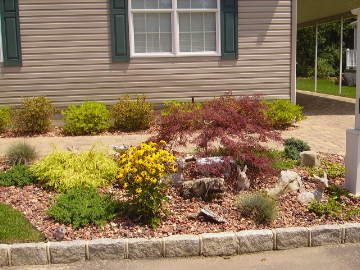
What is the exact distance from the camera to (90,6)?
1040 cm

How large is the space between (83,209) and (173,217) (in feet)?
2.81

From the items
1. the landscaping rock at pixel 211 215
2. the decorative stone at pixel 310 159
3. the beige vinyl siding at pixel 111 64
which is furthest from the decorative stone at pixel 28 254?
the beige vinyl siding at pixel 111 64

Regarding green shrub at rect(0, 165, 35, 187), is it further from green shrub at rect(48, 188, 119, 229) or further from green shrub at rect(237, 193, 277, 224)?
green shrub at rect(237, 193, 277, 224)

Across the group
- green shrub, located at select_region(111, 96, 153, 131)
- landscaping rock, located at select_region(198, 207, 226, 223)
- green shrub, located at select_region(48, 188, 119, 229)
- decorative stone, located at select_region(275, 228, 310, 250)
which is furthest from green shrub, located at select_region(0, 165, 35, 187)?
green shrub, located at select_region(111, 96, 153, 131)

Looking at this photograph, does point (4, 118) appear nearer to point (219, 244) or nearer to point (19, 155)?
point (19, 155)

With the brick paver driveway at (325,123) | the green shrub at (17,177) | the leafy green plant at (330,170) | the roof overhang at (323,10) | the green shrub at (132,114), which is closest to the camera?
the green shrub at (17,177)

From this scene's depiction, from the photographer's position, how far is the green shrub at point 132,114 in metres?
10.0

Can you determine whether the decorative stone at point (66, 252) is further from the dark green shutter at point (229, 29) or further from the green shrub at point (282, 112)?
the dark green shutter at point (229, 29)

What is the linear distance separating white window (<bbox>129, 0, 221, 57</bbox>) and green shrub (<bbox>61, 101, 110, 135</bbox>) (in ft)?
5.01

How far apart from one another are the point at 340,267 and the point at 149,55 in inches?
294

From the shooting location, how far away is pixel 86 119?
32.2 ft

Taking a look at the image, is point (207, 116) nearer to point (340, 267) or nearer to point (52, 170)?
point (52, 170)

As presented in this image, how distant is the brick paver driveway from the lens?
8.70m

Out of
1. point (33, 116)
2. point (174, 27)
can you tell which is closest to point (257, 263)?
point (33, 116)
